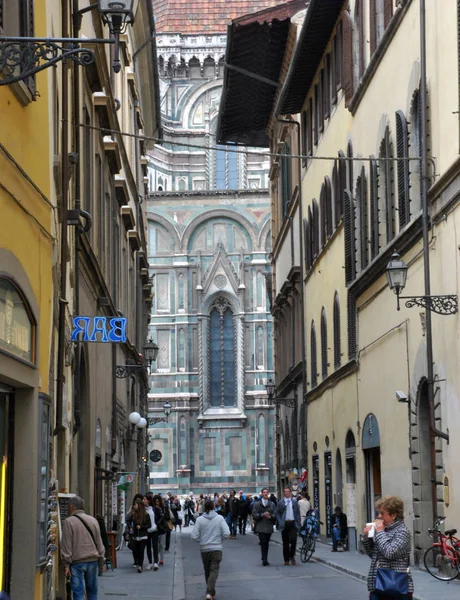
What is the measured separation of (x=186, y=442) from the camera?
72.4 m

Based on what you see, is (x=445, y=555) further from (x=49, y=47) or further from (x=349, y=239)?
(x=49, y=47)

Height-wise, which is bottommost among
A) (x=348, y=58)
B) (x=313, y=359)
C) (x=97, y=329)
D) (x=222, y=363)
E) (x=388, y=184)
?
(x=97, y=329)

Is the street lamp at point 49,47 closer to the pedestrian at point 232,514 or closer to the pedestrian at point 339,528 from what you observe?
the pedestrian at point 339,528

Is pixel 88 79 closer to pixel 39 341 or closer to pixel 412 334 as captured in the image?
pixel 412 334

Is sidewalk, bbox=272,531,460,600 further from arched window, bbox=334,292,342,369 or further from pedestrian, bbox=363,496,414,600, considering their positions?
pedestrian, bbox=363,496,414,600

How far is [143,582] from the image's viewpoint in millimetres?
21391

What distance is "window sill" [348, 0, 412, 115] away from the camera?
22922 mm

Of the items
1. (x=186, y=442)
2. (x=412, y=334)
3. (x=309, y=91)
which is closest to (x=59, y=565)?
(x=412, y=334)

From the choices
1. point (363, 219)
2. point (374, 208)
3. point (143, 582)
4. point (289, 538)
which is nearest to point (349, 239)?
point (363, 219)

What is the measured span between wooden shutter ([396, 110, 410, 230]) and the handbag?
1336 centimetres

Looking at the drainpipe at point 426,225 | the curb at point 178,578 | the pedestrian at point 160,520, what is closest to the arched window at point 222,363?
the curb at point 178,578

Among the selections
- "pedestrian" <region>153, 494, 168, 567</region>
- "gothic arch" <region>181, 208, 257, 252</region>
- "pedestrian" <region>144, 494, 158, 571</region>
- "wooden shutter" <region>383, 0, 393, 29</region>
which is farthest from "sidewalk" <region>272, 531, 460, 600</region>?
"gothic arch" <region>181, 208, 257, 252</region>

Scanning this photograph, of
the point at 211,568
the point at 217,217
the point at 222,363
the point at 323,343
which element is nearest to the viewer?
the point at 211,568

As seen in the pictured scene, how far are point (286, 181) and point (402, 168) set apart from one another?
73.3 feet
